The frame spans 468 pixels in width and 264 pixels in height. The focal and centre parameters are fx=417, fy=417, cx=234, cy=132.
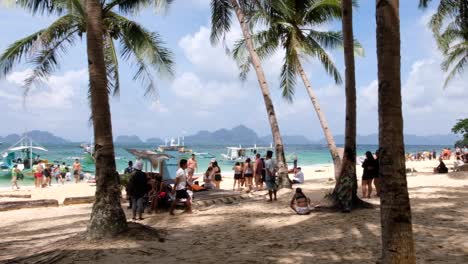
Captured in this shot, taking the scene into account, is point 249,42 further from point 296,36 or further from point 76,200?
point 76,200

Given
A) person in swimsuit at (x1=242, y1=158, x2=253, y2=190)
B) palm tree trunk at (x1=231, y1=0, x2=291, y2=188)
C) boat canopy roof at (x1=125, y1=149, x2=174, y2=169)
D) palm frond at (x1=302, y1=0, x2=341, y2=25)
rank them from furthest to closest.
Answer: boat canopy roof at (x1=125, y1=149, x2=174, y2=169) → palm frond at (x1=302, y1=0, x2=341, y2=25) → person in swimsuit at (x1=242, y1=158, x2=253, y2=190) → palm tree trunk at (x1=231, y1=0, x2=291, y2=188)

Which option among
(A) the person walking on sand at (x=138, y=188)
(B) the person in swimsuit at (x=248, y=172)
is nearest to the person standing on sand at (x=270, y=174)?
(B) the person in swimsuit at (x=248, y=172)

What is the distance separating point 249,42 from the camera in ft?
49.0

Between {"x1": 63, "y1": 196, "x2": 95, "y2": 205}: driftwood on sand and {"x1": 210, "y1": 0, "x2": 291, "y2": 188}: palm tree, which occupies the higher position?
{"x1": 210, "y1": 0, "x2": 291, "y2": 188}: palm tree

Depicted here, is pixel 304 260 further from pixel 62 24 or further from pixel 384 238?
pixel 62 24

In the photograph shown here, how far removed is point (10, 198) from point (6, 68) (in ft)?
26.6

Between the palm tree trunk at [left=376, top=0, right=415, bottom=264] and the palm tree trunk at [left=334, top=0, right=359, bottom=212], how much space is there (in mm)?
5647

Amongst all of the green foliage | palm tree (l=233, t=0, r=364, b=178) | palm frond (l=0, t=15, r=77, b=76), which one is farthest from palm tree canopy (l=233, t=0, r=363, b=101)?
the green foliage

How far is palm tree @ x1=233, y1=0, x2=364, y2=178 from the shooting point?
52.8 ft

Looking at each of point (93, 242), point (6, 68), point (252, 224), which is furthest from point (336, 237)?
point (6, 68)

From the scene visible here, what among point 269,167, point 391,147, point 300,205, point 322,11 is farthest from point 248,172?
point 391,147

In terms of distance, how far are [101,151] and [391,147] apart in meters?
5.12

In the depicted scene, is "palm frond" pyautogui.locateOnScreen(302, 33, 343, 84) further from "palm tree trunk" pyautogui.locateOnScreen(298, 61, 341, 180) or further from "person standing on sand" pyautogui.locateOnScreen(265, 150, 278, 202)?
"person standing on sand" pyautogui.locateOnScreen(265, 150, 278, 202)

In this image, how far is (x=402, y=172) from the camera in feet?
11.8
